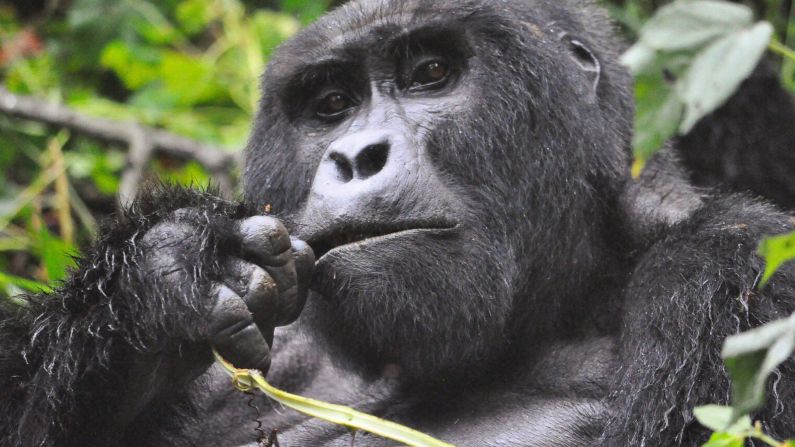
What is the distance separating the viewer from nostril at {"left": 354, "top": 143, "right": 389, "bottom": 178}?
3086 millimetres

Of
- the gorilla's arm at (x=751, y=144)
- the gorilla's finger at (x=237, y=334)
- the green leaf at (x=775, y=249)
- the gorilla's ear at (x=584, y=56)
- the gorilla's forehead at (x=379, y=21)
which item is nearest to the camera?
the green leaf at (x=775, y=249)

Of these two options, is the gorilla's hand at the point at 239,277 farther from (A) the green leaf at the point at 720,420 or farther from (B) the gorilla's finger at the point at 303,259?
(A) the green leaf at the point at 720,420

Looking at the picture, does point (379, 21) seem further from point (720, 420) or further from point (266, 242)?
point (720, 420)

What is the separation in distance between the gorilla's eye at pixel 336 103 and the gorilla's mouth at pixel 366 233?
0.62 m

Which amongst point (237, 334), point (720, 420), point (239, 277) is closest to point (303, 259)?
point (239, 277)

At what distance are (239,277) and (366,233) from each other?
0.39m

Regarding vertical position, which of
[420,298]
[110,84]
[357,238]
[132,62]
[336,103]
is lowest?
[110,84]

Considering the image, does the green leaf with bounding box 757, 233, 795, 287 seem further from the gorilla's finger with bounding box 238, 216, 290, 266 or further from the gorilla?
the gorilla's finger with bounding box 238, 216, 290, 266

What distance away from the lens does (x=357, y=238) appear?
10.1ft

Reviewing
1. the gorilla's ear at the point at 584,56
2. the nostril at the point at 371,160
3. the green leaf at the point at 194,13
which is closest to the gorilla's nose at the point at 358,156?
the nostril at the point at 371,160

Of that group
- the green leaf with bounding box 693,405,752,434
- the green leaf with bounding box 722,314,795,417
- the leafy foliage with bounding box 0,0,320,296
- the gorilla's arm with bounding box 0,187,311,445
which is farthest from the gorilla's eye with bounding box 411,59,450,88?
the leafy foliage with bounding box 0,0,320,296

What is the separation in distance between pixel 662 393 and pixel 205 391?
61.6 inches

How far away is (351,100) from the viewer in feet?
11.8

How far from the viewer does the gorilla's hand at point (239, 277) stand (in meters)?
2.75
